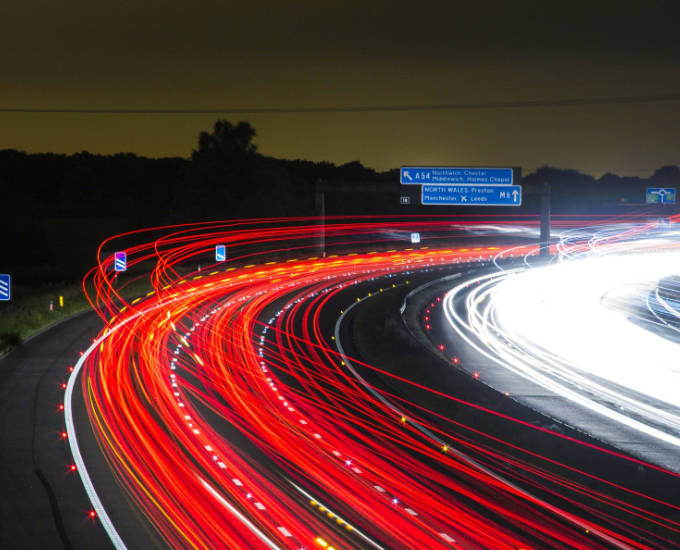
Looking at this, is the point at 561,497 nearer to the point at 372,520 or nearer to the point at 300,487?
the point at 372,520

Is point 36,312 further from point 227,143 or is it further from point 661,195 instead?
point 227,143

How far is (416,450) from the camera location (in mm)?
14742

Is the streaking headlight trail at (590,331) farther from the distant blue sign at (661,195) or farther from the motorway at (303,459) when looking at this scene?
the distant blue sign at (661,195)

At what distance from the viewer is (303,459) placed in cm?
1412

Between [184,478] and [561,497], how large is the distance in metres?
5.55

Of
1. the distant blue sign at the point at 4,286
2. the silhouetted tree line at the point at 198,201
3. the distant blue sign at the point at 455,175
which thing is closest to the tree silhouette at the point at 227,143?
the silhouetted tree line at the point at 198,201

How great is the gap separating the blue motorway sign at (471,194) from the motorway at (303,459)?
26.8 meters

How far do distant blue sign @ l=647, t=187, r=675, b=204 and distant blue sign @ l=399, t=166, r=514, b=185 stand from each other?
11.0m

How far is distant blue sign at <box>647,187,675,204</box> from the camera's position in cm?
5928

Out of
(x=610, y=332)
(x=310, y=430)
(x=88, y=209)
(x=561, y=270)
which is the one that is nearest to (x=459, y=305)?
(x=610, y=332)

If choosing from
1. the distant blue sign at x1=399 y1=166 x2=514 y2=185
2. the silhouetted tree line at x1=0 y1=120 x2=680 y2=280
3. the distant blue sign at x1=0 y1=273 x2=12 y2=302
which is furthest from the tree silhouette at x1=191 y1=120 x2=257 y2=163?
the distant blue sign at x1=0 y1=273 x2=12 y2=302

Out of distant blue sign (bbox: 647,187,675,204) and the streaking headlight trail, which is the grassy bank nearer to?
the streaking headlight trail

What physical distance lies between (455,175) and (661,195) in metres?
15.5

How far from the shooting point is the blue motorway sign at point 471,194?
55.6 meters
